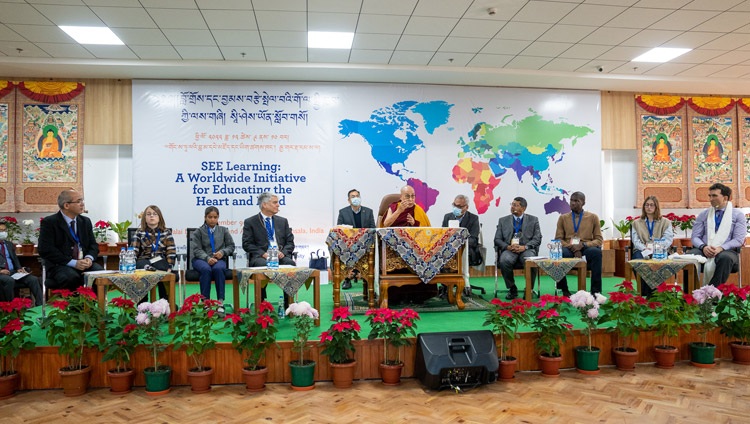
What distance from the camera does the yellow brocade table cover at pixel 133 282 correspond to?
3.86 m

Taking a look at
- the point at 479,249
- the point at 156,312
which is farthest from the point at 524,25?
the point at 156,312

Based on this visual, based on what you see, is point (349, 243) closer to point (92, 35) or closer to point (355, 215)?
point (355, 215)

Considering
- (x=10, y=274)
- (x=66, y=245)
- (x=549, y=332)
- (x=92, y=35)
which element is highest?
(x=92, y=35)

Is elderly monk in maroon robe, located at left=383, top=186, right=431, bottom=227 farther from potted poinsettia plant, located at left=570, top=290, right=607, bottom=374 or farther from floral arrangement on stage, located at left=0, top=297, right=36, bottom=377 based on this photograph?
floral arrangement on stage, located at left=0, top=297, right=36, bottom=377

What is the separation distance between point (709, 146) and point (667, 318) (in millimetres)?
6432

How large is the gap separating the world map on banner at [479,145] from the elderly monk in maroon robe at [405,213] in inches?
105

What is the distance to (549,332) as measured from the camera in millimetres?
3721

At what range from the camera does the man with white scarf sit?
17.2 feet

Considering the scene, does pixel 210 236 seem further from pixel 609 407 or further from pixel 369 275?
pixel 609 407

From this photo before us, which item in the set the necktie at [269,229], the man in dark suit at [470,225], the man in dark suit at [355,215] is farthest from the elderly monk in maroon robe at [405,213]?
the man in dark suit at [355,215]

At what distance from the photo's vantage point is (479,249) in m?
6.03

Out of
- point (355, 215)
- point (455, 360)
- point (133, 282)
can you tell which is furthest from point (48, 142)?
point (455, 360)

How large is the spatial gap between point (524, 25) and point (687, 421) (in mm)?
4610

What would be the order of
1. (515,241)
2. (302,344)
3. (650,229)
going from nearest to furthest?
1. (302,344)
2. (650,229)
3. (515,241)
